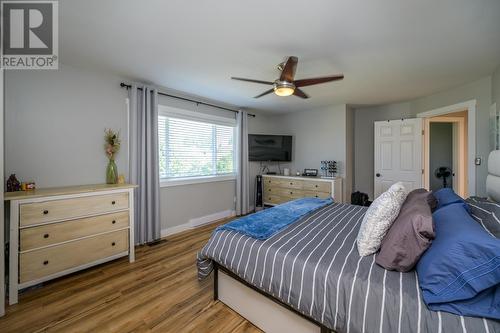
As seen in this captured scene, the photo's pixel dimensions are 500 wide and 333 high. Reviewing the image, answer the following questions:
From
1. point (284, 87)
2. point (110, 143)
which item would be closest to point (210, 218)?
point (110, 143)

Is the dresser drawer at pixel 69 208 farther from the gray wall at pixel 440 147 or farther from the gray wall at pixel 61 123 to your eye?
the gray wall at pixel 440 147

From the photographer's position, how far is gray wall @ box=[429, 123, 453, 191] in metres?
5.10

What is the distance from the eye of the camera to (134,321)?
1.64 m

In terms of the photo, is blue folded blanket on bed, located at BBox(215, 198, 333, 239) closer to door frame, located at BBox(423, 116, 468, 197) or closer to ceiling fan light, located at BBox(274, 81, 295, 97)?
ceiling fan light, located at BBox(274, 81, 295, 97)

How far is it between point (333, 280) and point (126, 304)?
1759 millimetres

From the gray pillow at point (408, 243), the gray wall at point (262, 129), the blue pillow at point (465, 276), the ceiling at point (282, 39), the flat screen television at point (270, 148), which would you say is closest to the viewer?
the blue pillow at point (465, 276)

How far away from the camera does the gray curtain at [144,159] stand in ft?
9.80

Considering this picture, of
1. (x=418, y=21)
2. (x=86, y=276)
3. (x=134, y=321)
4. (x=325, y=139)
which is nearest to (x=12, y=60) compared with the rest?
(x=86, y=276)

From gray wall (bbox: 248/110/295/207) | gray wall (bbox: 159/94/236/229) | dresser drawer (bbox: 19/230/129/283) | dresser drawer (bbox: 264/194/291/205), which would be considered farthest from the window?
dresser drawer (bbox: 19/230/129/283)

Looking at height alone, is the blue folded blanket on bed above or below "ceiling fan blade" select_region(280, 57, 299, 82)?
below

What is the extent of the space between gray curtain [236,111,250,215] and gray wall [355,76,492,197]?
97.9 inches

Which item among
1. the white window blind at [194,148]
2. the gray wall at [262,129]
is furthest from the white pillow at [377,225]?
the gray wall at [262,129]

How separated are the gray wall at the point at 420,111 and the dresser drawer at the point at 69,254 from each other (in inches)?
182

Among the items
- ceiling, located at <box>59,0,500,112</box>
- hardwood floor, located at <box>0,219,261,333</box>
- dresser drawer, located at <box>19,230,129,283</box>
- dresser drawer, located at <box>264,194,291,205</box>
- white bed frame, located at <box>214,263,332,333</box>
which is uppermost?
ceiling, located at <box>59,0,500,112</box>
